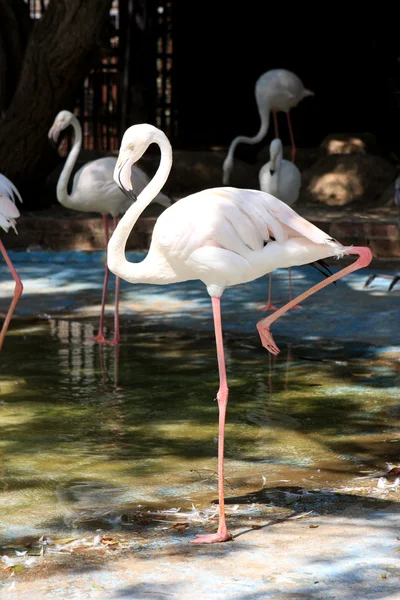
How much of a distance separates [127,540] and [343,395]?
7.90 feet

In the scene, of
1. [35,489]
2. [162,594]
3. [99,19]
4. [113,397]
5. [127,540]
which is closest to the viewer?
[162,594]

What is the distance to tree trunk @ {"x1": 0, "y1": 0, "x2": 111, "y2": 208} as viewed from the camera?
36.4 feet

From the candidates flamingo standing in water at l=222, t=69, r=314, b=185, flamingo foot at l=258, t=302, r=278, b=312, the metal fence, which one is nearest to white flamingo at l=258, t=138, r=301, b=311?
flamingo foot at l=258, t=302, r=278, b=312

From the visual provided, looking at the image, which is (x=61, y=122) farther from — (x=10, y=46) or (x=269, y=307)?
(x=10, y=46)

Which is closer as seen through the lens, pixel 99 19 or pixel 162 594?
pixel 162 594

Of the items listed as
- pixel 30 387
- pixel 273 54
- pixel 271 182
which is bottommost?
pixel 30 387

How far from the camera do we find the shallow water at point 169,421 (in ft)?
15.0

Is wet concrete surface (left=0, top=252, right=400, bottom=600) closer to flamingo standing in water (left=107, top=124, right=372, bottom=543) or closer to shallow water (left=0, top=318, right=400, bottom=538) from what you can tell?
shallow water (left=0, top=318, right=400, bottom=538)

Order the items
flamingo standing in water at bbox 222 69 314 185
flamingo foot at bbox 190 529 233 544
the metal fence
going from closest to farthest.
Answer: flamingo foot at bbox 190 529 233 544 < flamingo standing in water at bbox 222 69 314 185 < the metal fence

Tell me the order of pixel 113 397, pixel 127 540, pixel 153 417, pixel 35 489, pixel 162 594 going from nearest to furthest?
pixel 162 594 → pixel 127 540 → pixel 35 489 → pixel 153 417 → pixel 113 397

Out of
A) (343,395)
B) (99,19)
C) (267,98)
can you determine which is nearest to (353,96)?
(267,98)

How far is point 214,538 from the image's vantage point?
3.89 meters

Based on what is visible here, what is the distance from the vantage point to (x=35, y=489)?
4590mm

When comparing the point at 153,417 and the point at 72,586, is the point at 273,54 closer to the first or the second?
the point at 153,417
